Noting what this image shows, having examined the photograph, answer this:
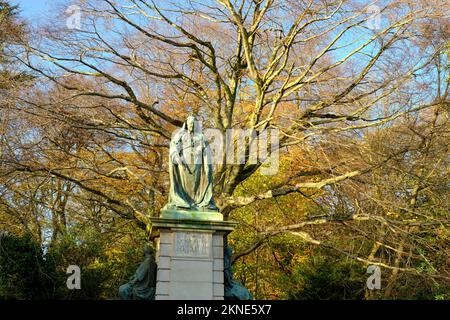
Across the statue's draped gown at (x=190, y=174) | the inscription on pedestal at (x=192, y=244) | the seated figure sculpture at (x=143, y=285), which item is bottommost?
the seated figure sculpture at (x=143, y=285)

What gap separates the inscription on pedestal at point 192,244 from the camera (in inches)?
336

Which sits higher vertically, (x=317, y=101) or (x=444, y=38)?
(x=444, y=38)

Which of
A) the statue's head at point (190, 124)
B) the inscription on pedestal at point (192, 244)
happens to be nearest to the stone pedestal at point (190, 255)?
the inscription on pedestal at point (192, 244)

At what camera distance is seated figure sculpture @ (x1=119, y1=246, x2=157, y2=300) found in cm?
880

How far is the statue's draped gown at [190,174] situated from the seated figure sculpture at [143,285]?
3.42 ft

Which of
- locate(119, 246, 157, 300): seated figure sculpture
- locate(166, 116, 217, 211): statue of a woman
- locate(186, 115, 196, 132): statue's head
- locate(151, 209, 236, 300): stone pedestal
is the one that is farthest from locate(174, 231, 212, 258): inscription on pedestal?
locate(186, 115, 196, 132): statue's head

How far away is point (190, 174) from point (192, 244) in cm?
116

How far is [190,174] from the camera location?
9109 millimetres

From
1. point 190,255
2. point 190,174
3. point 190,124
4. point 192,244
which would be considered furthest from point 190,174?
point 190,255

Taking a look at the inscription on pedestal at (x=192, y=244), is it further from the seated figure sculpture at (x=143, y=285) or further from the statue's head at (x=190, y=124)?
the statue's head at (x=190, y=124)
